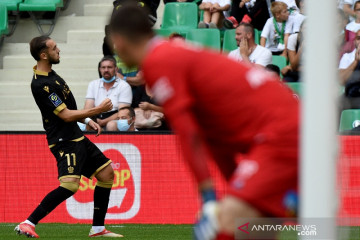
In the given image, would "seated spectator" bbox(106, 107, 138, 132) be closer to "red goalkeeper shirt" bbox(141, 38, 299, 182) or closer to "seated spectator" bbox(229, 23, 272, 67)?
"seated spectator" bbox(229, 23, 272, 67)

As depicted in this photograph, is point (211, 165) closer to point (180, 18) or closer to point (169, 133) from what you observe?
point (169, 133)

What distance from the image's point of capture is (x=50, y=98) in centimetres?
948

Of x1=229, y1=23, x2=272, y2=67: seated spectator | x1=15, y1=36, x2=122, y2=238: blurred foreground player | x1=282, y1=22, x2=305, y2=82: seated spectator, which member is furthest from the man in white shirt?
x1=15, y1=36, x2=122, y2=238: blurred foreground player

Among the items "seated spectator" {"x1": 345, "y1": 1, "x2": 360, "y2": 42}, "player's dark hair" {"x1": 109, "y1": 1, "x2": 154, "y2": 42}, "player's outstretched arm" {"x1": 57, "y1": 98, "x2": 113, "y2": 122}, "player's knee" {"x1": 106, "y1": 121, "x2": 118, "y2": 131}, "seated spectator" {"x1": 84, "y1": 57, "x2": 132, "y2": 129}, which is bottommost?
"player's knee" {"x1": 106, "y1": 121, "x2": 118, "y2": 131}

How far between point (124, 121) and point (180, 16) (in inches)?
145

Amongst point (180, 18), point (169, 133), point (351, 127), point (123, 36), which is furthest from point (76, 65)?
point (123, 36)

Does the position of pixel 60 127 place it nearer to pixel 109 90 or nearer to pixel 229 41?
pixel 109 90

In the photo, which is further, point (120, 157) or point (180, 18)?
point (180, 18)

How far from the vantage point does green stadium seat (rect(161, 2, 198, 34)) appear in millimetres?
15195

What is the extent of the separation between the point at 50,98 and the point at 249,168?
5463 millimetres

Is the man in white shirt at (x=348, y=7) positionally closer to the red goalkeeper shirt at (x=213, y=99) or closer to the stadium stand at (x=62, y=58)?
the stadium stand at (x=62, y=58)

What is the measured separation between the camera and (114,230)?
1062cm

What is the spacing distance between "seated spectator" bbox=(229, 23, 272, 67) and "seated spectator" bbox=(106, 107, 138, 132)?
1.78m

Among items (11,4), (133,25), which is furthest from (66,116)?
(11,4)
